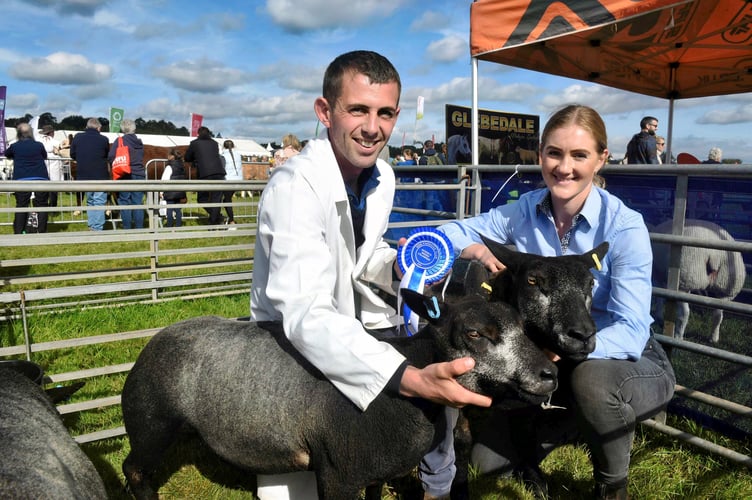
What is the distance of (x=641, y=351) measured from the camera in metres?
2.84

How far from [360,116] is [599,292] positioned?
1.62m

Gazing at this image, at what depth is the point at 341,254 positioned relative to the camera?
9.09 ft

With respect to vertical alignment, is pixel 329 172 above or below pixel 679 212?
above

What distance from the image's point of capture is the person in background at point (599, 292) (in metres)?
2.73

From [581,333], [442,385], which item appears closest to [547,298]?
[581,333]

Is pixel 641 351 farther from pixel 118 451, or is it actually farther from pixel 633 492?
pixel 118 451

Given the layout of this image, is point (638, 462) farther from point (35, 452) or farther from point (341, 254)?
point (35, 452)

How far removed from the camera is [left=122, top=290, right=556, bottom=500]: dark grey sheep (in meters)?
2.16

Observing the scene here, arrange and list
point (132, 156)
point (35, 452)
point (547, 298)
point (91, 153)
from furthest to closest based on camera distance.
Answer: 1. point (132, 156)
2. point (91, 153)
3. point (547, 298)
4. point (35, 452)

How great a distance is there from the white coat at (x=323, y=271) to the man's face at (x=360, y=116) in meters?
0.11

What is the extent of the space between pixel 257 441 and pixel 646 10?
527 cm

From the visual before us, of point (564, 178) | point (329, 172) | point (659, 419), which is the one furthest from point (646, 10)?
point (329, 172)

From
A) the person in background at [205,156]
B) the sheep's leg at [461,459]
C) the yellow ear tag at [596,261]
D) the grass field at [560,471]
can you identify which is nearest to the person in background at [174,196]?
the person in background at [205,156]

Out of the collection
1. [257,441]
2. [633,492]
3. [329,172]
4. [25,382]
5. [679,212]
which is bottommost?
[633,492]
